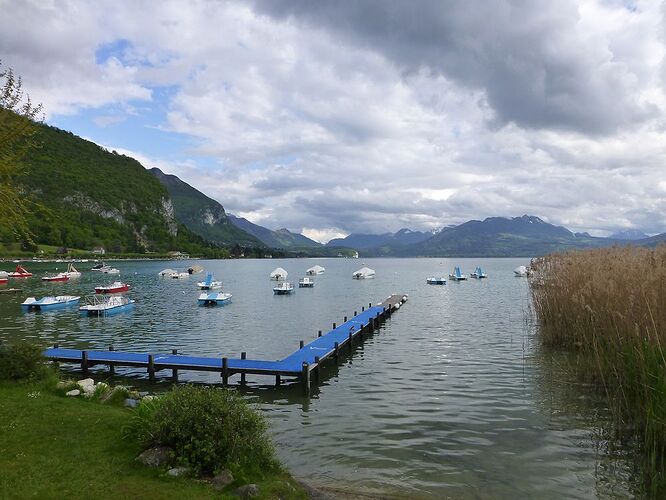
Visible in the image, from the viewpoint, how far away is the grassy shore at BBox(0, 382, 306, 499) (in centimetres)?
943

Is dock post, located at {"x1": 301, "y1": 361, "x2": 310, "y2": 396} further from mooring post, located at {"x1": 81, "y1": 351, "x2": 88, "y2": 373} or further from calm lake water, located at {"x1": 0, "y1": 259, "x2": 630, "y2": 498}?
mooring post, located at {"x1": 81, "y1": 351, "x2": 88, "y2": 373}

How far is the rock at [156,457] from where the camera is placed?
10688 millimetres

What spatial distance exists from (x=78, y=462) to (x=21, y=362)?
8881mm

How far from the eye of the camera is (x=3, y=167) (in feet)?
42.8

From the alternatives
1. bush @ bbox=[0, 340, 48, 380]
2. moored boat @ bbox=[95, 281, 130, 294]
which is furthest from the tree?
moored boat @ bbox=[95, 281, 130, 294]

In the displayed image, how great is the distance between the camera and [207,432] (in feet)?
36.0

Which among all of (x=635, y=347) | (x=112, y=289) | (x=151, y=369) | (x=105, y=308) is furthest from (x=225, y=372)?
(x=112, y=289)

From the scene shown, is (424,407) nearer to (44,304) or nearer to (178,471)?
(178,471)

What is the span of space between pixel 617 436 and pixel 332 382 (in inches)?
555

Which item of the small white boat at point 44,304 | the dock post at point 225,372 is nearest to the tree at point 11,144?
the dock post at point 225,372

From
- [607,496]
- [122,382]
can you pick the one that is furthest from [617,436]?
[122,382]

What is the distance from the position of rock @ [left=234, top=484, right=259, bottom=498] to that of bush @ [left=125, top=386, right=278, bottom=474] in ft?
2.38

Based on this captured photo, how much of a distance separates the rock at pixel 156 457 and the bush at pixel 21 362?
9.27 meters

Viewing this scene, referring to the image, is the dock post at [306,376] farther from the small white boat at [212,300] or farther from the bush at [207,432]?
the small white boat at [212,300]
